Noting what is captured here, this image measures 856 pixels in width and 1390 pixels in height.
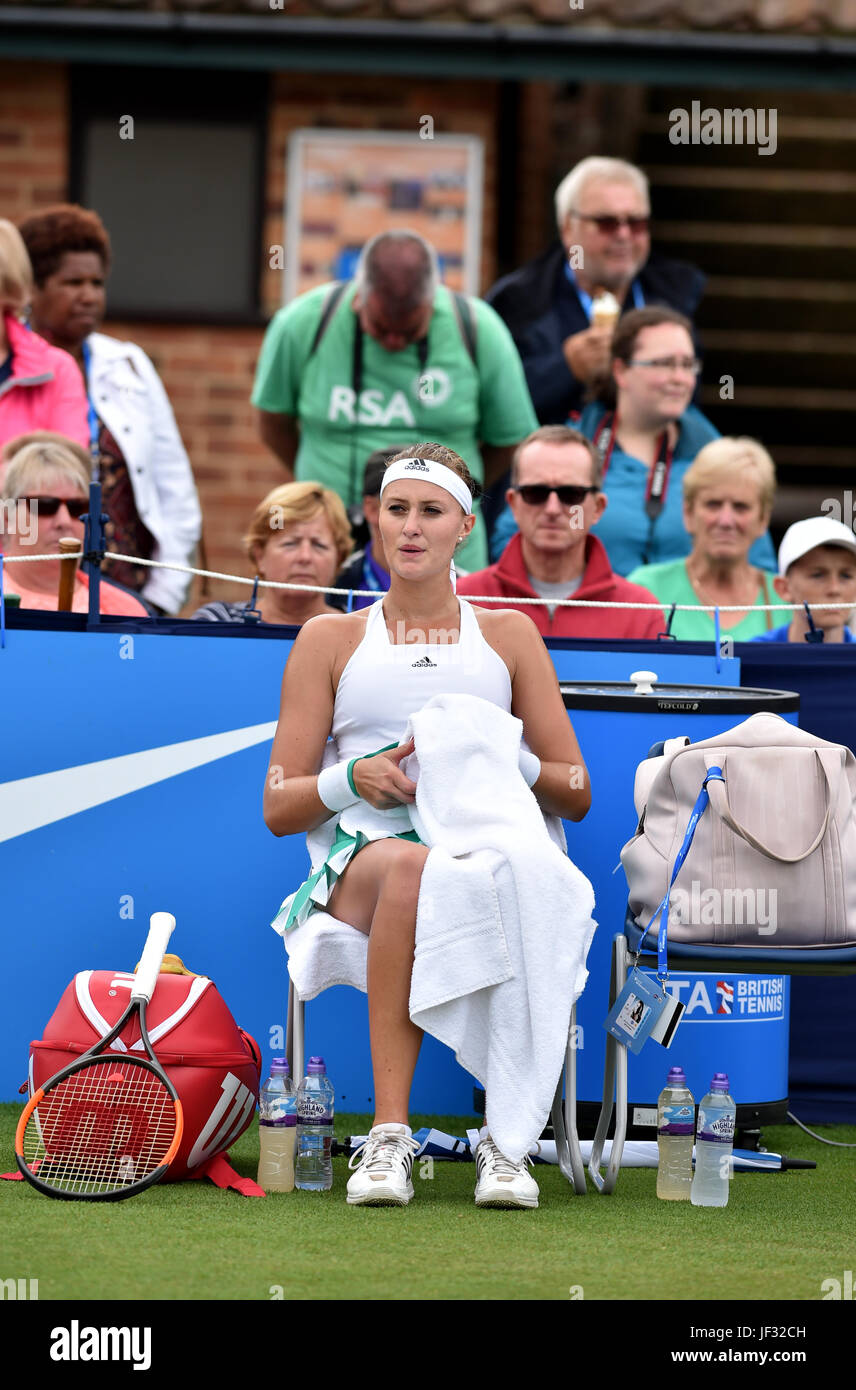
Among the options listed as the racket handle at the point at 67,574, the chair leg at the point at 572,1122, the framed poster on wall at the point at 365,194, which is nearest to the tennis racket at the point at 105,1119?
the chair leg at the point at 572,1122

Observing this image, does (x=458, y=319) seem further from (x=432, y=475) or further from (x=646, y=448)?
(x=432, y=475)

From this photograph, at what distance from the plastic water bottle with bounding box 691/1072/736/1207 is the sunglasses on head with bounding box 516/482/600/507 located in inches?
80.8

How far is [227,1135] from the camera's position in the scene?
14.6ft

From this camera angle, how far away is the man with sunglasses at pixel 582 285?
752 centimetres

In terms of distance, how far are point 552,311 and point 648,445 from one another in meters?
0.95

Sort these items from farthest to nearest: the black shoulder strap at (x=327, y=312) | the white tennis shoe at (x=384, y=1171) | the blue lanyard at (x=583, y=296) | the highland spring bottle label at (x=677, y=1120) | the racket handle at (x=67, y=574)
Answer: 1. the blue lanyard at (x=583, y=296)
2. the black shoulder strap at (x=327, y=312)
3. the racket handle at (x=67, y=574)
4. the highland spring bottle label at (x=677, y=1120)
5. the white tennis shoe at (x=384, y=1171)

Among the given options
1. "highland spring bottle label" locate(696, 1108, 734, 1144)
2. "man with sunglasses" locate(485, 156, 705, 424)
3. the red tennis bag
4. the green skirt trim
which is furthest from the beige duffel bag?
"man with sunglasses" locate(485, 156, 705, 424)

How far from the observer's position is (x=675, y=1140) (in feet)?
15.1

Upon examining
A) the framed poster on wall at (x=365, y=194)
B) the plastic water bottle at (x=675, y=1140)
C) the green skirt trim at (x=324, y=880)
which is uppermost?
the framed poster on wall at (x=365, y=194)

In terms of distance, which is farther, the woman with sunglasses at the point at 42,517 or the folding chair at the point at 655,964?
the woman with sunglasses at the point at 42,517

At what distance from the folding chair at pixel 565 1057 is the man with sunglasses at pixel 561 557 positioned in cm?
168

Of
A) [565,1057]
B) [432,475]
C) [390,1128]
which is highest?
[432,475]

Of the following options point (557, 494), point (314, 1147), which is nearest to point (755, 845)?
point (314, 1147)

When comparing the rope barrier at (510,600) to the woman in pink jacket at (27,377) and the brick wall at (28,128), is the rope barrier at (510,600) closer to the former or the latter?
the woman in pink jacket at (27,377)
